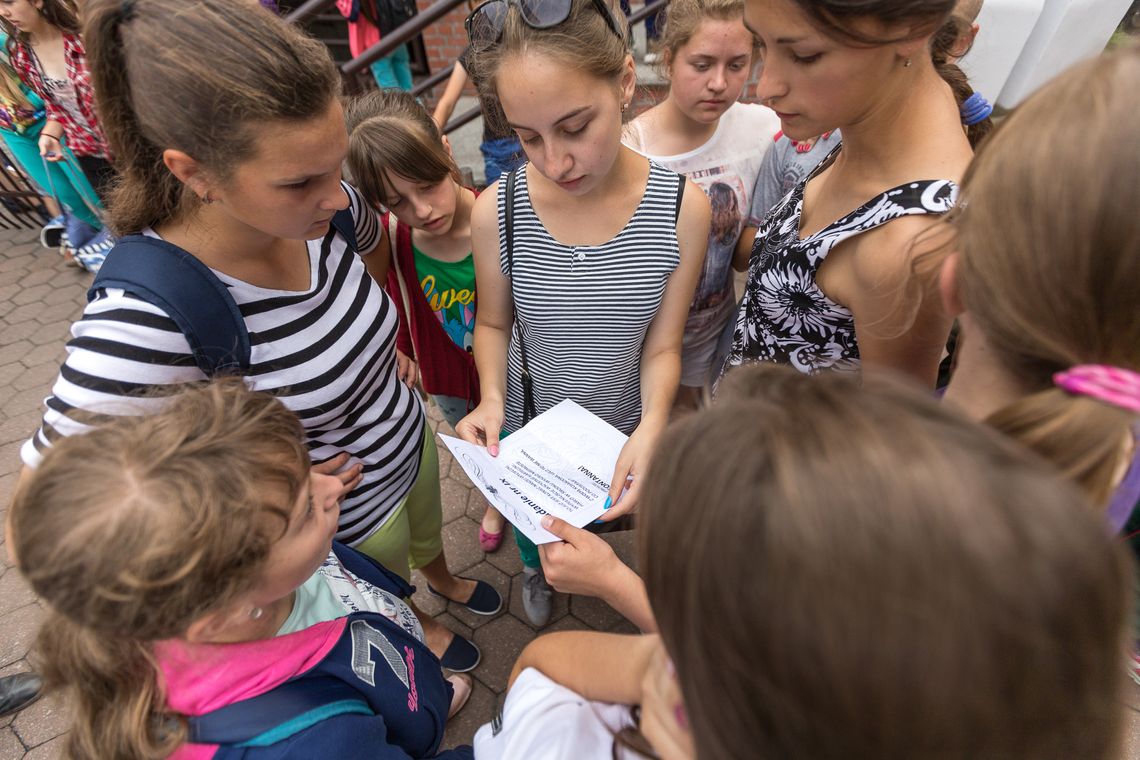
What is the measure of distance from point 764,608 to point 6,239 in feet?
24.9

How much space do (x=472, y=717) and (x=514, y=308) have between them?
1.52m

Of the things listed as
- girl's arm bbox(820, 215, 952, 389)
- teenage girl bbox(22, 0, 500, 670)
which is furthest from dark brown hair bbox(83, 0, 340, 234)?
girl's arm bbox(820, 215, 952, 389)

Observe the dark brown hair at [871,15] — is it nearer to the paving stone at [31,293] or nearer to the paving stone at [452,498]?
the paving stone at [452,498]

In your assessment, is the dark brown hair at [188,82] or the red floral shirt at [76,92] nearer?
the dark brown hair at [188,82]

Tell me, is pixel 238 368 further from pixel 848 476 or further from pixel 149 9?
pixel 848 476

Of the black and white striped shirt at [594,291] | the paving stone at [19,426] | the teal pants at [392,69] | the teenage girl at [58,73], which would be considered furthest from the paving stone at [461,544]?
the teal pants at [392,69]

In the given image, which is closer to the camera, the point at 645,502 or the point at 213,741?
the point at 645,502

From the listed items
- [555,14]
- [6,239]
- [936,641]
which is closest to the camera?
[936,641]

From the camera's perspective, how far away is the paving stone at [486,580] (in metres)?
2.36

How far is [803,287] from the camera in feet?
4.27

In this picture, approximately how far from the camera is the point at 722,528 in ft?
1.72

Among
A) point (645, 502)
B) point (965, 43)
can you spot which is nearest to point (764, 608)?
point (645, 502)

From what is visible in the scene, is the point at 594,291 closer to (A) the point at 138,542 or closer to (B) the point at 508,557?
(A) the point at 138,542

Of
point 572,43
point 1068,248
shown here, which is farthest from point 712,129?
point 1068,248
